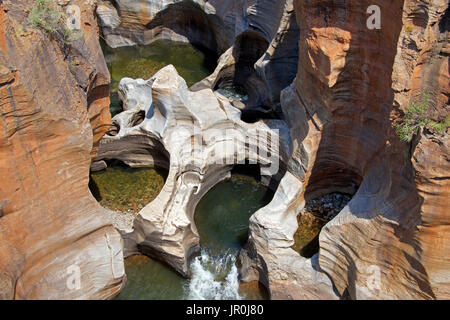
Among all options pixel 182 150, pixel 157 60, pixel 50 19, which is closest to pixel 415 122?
pixel 182 150

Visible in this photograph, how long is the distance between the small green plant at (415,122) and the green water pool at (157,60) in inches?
404

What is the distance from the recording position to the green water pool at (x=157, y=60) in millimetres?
17734

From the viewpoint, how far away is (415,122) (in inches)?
304

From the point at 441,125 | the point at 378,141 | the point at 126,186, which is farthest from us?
the point at 126,186

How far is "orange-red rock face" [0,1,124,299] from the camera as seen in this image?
7.54m

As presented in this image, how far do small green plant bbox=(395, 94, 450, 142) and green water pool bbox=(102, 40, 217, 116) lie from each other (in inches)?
404

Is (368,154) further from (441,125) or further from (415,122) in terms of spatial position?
(441,125)

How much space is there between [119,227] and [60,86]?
12.5 ft

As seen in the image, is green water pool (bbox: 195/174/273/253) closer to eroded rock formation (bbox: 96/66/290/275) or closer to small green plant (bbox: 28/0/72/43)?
eroded rock formation (bbox: 96/66/290/275)

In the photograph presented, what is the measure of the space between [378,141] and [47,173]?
6.54 meters

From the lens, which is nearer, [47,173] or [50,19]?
[47,173]

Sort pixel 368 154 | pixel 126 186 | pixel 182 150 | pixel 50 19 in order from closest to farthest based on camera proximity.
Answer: pixel 50 19 → pixel 368 154 → pixel 182 150 → pixel 126 186

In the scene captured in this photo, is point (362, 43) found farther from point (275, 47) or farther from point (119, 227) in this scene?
point (119, 227)

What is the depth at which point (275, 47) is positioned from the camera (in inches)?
520
